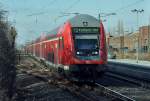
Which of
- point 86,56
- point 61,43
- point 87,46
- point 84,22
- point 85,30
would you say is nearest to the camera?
point 86,56

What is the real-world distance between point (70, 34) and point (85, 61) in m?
1.68

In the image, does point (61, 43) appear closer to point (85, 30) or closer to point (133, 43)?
point (85, 30)

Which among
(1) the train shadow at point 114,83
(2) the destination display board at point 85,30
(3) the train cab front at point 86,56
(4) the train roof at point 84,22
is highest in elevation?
(4) the train roof at point 84,22

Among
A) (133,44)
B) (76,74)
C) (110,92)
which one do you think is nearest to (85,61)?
(76,74)

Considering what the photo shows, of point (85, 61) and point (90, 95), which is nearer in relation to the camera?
point (90, 95)

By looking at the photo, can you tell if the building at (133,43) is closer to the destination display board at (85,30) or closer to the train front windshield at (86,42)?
the destination display board at (85,30)

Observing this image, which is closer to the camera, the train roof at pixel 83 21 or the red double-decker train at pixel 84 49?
the red double-decker train at pixel 84 49

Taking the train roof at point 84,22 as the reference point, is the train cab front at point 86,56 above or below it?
below

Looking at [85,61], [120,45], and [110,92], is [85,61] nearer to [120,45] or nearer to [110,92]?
[110,92]

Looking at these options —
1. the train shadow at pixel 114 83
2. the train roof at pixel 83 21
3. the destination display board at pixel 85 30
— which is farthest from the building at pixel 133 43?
the destination display board at pixel 85 30

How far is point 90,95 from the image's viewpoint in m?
18.2

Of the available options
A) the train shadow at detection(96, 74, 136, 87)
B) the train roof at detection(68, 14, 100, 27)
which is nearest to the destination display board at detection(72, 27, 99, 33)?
the train roof at detection(68, 14, 100, 27)

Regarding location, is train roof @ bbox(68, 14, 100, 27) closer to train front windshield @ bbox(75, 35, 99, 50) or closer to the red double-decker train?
the red double-decker train

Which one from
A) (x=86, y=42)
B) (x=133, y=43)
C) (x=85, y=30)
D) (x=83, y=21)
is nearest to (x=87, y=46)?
(x=86, y=42)
